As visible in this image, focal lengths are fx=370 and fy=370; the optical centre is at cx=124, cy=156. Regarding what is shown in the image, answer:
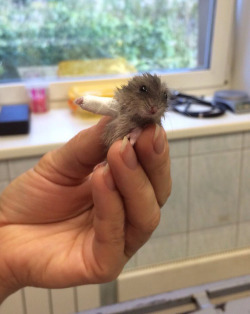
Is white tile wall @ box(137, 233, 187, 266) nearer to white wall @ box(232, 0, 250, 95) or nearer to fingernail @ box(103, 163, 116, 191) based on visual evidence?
white wall @ box(232, 0, 250, 95)

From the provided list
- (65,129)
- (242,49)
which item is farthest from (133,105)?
(242,49)

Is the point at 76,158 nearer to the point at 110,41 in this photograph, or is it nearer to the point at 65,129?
the point at 65,129

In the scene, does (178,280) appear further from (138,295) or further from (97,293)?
(97,293)

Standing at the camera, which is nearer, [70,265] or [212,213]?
[70,265]

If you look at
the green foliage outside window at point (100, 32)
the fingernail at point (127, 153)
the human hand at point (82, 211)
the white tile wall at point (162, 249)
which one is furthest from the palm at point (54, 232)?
the green foliage outside window at point (100, 32)

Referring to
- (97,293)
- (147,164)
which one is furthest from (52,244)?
(97,293)

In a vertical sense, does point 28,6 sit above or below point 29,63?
above

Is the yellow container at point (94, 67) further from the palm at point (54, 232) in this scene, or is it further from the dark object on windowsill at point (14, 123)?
the palm at point (54, 232)
